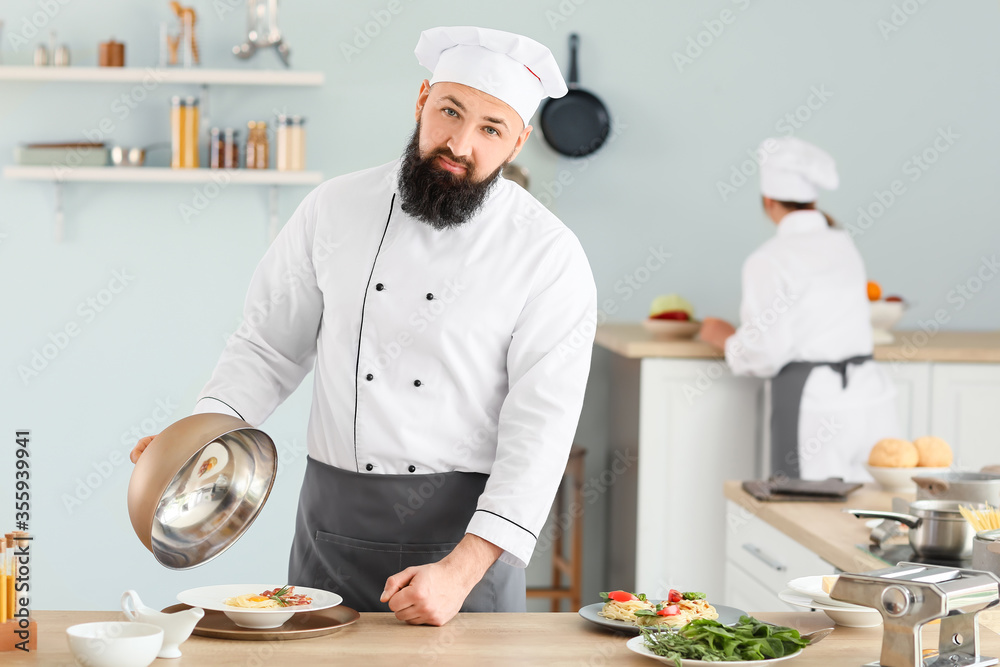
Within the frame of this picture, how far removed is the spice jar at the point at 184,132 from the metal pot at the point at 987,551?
8.23 ft

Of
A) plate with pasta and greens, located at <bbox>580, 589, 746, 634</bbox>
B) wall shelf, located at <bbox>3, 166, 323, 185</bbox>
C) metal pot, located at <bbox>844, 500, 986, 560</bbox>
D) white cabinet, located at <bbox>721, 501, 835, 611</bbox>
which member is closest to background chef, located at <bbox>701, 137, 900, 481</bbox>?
white cabinet, located at <bbox>721, 501, 835, 611</bbox>

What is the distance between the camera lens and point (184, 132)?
3.14 metres

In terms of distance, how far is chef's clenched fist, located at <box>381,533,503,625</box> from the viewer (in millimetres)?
1202

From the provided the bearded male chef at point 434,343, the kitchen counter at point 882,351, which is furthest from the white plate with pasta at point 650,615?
the kitchen counter at point 882,351

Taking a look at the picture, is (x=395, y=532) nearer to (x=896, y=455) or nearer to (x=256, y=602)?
(x=256, y=602)

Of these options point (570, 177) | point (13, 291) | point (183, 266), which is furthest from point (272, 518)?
point (570, 177)

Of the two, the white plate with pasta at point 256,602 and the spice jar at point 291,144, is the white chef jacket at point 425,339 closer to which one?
the white plate with pasta at point 256,602

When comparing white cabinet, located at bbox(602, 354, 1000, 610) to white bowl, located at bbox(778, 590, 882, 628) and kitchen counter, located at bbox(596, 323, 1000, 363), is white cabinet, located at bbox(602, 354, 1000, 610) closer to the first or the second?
kitchen counter, located at bbox(596, 323, 1000, 363)

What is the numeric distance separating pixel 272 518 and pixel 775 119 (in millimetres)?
2125

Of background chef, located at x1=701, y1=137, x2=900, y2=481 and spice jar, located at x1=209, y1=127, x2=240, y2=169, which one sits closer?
background chef, located at x1=701, y1=137, x2=900, y2=481

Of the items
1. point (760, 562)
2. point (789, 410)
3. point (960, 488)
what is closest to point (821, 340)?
point (789, 410)

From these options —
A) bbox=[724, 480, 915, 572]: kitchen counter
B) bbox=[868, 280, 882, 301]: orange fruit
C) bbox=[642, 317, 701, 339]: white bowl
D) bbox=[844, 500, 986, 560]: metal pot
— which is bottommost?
bbox=[724, 480, 915, 572]: kitchen counter

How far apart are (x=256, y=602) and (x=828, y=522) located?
3.46 ft

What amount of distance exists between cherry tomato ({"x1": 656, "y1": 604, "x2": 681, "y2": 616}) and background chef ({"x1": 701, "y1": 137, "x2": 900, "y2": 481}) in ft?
5.46
